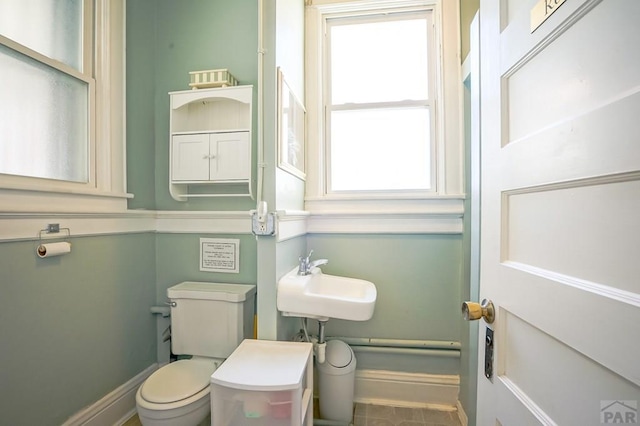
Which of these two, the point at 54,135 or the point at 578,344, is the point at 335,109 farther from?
the point at 578,344

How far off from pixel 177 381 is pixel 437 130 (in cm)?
208

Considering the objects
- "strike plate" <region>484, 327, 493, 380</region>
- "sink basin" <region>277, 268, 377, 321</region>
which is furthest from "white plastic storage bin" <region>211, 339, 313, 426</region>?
"strike plate" <region>484, 327, 493, 380</region>

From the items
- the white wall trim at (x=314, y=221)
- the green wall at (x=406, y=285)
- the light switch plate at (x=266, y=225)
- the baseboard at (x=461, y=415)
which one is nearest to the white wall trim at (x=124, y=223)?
the white wall trim at (x=314, y=221)

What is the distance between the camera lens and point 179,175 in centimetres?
179

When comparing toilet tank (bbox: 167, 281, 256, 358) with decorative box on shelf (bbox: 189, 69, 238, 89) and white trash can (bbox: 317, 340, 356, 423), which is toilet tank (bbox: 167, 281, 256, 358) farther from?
decorative box on shelf (bbox: 189, 69, 238, 89)

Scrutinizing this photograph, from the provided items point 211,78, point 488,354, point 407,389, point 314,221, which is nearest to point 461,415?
point 407,389

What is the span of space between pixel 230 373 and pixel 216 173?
1.13 metres

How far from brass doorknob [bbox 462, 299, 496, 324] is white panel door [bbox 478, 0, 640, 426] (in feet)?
0.07

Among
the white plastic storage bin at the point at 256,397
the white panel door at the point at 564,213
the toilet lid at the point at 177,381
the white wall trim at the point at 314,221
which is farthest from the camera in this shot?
the white wall trim at the point at 314,221

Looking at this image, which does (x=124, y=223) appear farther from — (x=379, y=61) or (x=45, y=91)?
(x=379, y=61)

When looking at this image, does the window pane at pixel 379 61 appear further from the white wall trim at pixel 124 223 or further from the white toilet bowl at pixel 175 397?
the white toilet bowl at pixel 175 397

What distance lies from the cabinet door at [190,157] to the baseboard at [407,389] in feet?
5.42

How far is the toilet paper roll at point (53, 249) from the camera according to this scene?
1246mm

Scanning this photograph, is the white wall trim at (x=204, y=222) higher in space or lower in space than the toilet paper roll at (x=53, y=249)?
higher
